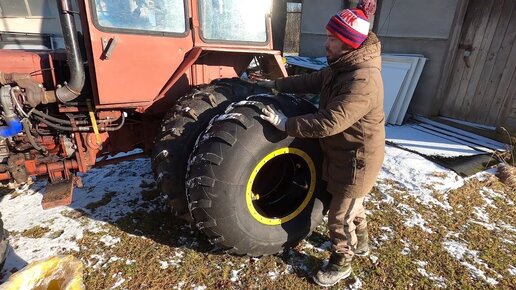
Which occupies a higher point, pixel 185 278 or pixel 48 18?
pixel 48 18

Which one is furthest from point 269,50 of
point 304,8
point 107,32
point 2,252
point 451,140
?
point 304,8

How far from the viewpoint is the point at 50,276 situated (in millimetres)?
1875

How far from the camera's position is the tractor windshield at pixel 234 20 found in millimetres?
Result: 2582

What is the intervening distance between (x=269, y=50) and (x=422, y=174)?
265 centimetres

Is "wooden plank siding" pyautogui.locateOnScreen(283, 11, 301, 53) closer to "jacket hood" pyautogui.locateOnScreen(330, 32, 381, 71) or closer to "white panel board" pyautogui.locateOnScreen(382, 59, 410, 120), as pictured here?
"white panel board" pyautogui.locateOnScreen(382, 59, 410, 120)

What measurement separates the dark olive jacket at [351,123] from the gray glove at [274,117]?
7cm

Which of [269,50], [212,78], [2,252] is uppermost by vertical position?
[269,50]

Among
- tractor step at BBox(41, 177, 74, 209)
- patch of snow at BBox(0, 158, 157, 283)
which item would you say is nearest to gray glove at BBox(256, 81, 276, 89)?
patch of snow at BBox(0, 158, 157, 283)

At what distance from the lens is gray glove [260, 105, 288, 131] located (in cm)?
212

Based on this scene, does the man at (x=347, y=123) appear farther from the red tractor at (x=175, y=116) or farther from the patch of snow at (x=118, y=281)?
the patch of snow at (x=118, y=281)

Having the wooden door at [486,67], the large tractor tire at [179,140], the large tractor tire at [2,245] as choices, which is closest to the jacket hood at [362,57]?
the large tractor tire at [179,140]

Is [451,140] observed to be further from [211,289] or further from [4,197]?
[4,197]

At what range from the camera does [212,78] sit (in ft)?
9.41

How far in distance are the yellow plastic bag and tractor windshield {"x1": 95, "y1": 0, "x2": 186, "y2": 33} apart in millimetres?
1584
